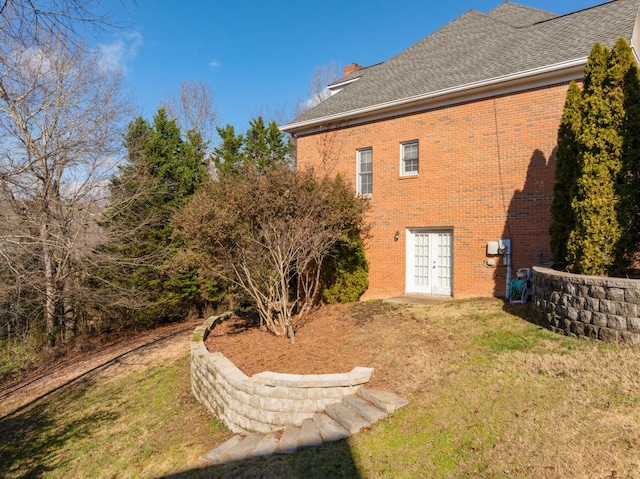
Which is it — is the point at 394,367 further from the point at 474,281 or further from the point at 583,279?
the point at 474,281

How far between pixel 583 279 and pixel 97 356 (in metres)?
12.2

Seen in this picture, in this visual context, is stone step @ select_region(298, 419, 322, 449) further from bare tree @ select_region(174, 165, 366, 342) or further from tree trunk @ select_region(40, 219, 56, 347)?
tree trunk @ select_region(40, 219, 56, 347)

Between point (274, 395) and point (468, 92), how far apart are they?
8.72 metres

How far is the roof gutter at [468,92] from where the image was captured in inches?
362

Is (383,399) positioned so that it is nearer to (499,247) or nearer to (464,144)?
(499,247)

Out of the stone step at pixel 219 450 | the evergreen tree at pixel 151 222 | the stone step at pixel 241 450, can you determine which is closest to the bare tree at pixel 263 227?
the stone step at pixel 219 450

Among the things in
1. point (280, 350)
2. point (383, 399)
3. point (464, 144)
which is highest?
point (464, 144)

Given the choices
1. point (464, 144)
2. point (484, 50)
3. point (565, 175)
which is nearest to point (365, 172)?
point (464, 144)

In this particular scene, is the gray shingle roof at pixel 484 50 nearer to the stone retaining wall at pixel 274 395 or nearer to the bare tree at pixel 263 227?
the bare tree at pixel 263 227

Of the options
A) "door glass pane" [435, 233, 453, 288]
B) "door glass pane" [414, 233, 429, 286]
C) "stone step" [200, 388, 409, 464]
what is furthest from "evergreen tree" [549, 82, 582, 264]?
"stone step" [200, 388, 409, 464]

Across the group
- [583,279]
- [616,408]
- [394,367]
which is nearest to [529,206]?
[583,279]

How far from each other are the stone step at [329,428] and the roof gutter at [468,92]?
8.62 metres

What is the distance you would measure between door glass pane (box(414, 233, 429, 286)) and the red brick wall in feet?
1.48

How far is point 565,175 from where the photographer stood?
7.86 metres
